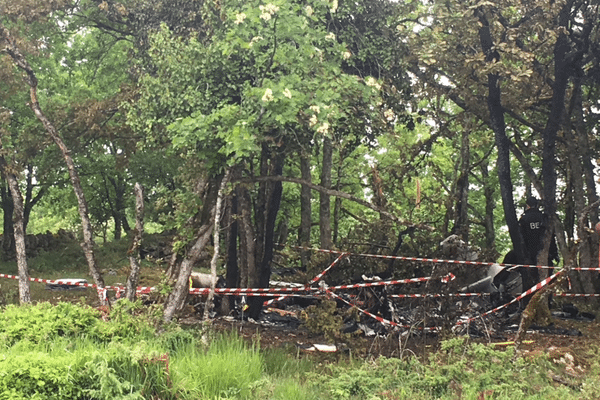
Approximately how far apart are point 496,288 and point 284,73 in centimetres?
677

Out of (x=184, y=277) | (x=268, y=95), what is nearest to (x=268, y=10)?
(x=268, y=95)

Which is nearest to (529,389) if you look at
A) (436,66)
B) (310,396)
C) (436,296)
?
(310,396)

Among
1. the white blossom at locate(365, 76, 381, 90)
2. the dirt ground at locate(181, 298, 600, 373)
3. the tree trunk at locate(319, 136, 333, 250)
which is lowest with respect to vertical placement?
the dirt ground at locate(181, 298, 600, 373)

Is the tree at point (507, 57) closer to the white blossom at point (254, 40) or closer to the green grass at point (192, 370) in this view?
→ the white blossom at point (254, 40)

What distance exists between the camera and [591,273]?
15000mm

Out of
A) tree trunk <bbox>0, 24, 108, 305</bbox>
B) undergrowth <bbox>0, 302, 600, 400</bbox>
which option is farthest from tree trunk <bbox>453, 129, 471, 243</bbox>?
tree trunk <bbox>0, 24, 108, 305</bbox>

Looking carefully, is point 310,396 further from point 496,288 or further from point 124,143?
point 124,143

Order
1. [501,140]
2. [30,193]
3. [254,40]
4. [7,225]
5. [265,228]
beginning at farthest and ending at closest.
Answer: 1. [30,193]
2. [7,225]
3. [501,140]
4. [265,228]
5. [254,40]

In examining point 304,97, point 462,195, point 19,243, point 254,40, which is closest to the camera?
point 254,40

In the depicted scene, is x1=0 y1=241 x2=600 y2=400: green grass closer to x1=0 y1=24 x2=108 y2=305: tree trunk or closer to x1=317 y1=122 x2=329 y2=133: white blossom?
x1=0 y1=24 x2=108 y2=305: tree trunk

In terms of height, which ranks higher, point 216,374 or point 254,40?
point 254,40

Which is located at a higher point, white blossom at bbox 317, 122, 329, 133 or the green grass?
white blossom at bbox 317, 122, 329, 133

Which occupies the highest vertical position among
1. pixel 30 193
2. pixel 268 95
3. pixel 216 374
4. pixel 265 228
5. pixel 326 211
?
pixel 30 193

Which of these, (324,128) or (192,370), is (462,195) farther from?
(192,370)
